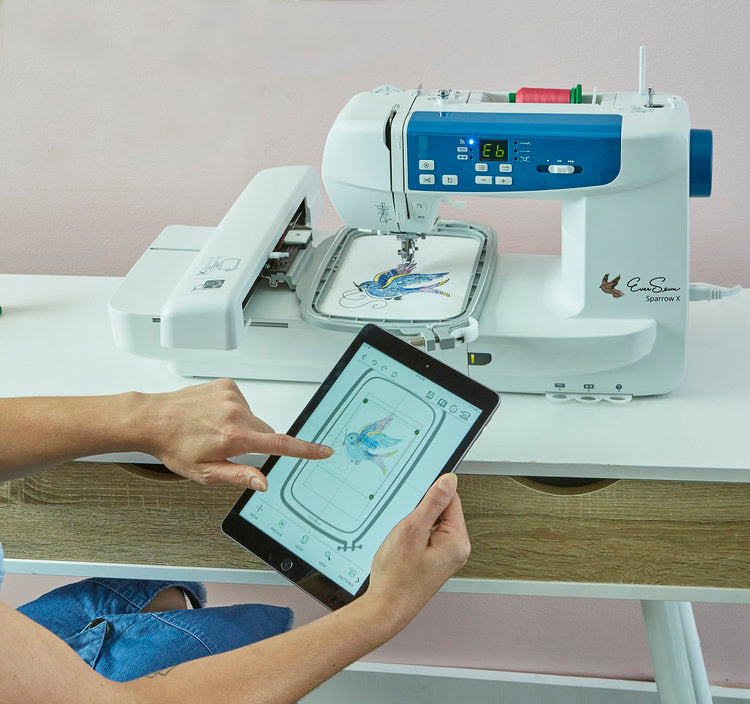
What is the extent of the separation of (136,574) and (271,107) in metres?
0.75

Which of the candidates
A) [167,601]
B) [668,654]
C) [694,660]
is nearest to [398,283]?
[167,601]

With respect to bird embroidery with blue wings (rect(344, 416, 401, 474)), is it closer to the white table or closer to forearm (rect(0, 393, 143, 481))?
the white table

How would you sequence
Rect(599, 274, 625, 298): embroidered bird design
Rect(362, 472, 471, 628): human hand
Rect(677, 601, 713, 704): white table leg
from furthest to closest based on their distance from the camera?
Rect(677, 601, 713, 704): white table leg, Rect(599, 274, 625, 298): embroidered bird design, Rect(362, 472, 471, 628): human hand

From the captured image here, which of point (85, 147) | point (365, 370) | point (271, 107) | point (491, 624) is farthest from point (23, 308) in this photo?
point (491, 624)

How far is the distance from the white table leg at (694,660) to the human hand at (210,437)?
0.70 metres

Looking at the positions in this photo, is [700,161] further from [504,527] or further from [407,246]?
[504,527]

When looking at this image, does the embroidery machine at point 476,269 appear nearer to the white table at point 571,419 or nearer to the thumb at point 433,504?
the white table at point 571,419

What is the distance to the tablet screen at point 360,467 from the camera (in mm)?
973

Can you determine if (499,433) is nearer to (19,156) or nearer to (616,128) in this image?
(616,128)

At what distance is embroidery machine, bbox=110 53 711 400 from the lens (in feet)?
3.36

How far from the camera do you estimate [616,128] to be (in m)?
1.01

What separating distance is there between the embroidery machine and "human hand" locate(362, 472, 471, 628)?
0.72 feet

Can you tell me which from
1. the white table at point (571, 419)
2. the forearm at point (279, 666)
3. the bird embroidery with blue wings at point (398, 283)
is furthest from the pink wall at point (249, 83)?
the forearm at point (279, 666)

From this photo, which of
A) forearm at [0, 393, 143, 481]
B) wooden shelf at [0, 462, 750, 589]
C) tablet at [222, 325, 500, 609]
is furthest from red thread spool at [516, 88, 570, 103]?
forearm at [0, 393, 143, 481]
